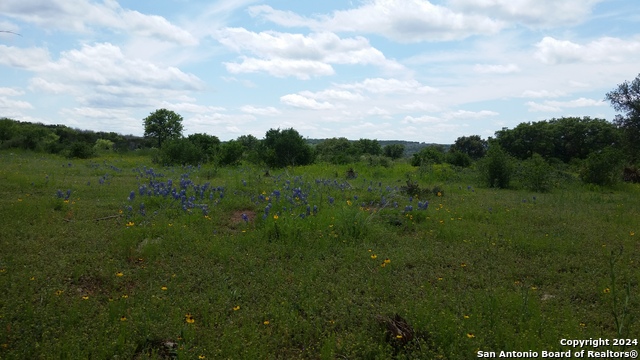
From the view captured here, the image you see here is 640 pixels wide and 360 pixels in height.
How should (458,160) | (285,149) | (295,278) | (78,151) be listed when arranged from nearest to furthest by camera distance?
1. (295,278)
2. (285,149)
3. (78,151)
4. (458,160)

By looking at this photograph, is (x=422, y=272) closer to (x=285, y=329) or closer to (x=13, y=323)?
(x=285, y=329)

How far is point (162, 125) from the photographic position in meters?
39.0

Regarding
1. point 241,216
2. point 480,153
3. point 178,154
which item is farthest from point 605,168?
point 480,153

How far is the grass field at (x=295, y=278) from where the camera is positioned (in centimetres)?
369

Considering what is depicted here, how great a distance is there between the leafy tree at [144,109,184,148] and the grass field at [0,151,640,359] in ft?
102

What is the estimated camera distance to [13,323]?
380cm

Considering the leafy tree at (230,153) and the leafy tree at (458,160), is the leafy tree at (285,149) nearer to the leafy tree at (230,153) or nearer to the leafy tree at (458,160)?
the leafy tree at (230,153)

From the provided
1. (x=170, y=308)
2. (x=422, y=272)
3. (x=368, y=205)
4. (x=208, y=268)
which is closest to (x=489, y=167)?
(x=368, y=205)

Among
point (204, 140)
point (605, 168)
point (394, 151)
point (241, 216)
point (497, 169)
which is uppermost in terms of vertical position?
point (394, 151)

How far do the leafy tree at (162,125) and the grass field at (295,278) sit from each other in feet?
102

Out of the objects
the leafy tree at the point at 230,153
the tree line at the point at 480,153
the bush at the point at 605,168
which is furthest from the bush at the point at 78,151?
the bush at the point at 605,168

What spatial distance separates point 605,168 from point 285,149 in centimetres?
1300

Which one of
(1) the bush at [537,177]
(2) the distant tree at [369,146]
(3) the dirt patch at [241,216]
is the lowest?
(3) the dirt patch at [241,216]

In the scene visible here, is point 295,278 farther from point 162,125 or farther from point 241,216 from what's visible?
point 162,125
